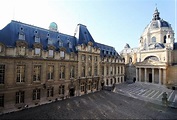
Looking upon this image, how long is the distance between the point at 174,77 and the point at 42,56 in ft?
153

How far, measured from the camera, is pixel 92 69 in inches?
1359

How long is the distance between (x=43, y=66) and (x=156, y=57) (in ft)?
154

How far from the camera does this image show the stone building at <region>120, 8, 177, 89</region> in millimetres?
43938

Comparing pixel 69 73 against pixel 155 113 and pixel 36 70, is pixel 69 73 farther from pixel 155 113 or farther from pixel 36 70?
pixel 155 113

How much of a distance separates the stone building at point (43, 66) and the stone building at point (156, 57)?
24001 millimetres

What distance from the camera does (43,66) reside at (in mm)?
23359

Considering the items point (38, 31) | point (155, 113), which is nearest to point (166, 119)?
point (155, 113)

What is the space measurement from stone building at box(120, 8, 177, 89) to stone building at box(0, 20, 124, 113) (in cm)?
2400

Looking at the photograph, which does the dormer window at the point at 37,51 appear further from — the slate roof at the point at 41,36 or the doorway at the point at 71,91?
the doorway at the point at 71,91

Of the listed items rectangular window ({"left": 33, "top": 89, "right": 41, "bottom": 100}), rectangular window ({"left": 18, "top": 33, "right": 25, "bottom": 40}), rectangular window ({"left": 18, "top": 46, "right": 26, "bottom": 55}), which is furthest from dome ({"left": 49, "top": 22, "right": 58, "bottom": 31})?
rectangular window ({"left": 33, "top": 89, "right": 41, "bottom": 100})

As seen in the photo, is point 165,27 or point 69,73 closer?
point 69,73

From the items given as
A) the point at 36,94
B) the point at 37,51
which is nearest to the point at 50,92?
the point at 36,94

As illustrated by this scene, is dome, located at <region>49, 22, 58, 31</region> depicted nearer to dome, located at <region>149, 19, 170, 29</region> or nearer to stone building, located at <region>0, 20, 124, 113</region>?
stone building, located at <region>0, 20, 124, 113</region>

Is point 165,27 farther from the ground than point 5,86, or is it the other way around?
point 165,27
